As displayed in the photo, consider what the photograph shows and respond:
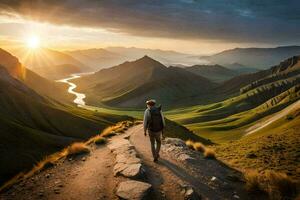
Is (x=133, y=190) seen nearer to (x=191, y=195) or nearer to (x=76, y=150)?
(x=191, y=195)

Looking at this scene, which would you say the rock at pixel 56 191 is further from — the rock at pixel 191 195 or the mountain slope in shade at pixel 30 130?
the mountain slope in shade at pixel 30 130

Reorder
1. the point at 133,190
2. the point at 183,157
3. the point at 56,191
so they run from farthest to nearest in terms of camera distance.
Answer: the point at 183,157
the point at 56,191
the point at 133,190

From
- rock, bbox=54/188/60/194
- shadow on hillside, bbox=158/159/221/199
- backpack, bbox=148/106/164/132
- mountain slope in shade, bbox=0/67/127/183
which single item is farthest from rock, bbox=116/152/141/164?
mountain slope in shade, bbox=0/67/127/183

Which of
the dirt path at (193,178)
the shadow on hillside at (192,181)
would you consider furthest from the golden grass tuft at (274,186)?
the shadow on hillside at (192,181)

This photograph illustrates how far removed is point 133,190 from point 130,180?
4.47 ft

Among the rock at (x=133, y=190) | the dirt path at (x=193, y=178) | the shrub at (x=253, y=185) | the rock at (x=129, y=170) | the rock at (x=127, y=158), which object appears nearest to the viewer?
the rock at (x=133, y=190)

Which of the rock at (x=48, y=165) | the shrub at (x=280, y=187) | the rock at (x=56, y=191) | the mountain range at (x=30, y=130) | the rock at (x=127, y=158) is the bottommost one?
the mountain range at (x=30, y=130)

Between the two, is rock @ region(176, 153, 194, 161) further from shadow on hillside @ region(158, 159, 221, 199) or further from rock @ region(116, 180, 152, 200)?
rock @ region(116, 180, 152, 200)

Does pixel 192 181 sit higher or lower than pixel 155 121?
lower

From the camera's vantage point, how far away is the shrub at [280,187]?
46.7 feet

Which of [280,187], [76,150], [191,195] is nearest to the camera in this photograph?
[191,195]

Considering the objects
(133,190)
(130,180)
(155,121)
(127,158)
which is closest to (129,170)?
(130,180)

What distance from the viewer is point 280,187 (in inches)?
576

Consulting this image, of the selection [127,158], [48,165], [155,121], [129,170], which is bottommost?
[48,165]
